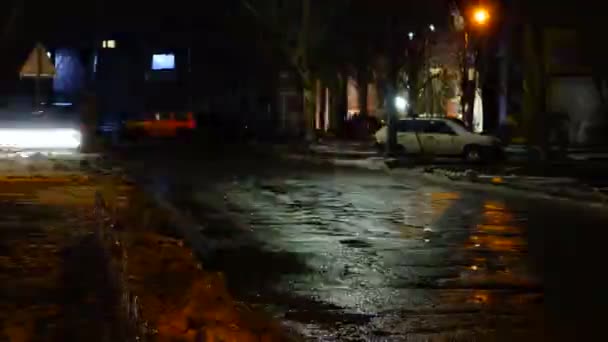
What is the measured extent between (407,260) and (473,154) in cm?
2198

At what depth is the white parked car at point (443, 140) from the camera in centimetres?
3544

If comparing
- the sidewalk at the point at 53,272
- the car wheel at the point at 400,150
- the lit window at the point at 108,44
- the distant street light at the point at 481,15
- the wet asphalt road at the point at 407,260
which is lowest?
the wet asphalt road at the point at 407,260

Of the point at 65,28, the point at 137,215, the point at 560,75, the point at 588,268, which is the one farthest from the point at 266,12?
the point at 588,268

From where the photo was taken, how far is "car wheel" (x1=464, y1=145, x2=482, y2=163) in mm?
35406

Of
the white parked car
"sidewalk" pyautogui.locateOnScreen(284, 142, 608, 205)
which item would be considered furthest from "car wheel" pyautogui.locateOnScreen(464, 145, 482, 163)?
"sidewalk" pyautogui.locateOnScreen(284, 142, 608, 205)

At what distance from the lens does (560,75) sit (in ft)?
160

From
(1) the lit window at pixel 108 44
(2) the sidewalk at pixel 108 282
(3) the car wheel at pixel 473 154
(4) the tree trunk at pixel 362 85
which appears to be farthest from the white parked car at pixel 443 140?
(1) the lit window at pixel 108 44

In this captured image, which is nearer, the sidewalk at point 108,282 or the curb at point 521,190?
the sidewalk at point 108,282

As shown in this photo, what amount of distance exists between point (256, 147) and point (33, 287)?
37035mm

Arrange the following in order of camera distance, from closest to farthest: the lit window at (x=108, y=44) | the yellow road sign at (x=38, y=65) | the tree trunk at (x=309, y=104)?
the yellow road sign at (x=38, y=65) → the tree trunk at (x=309, y=104) → the lit window at (x=108, y=44)

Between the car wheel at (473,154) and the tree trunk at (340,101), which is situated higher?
the tree trunk at (340,101)

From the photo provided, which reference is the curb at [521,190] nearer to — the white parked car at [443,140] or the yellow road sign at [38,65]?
the white parked car at [443,140]

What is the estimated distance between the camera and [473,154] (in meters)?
35.6

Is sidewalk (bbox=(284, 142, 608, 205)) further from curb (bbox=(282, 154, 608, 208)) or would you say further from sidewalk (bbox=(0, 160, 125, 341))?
sidewalk (bbox=(0, 160, 125, 341))
